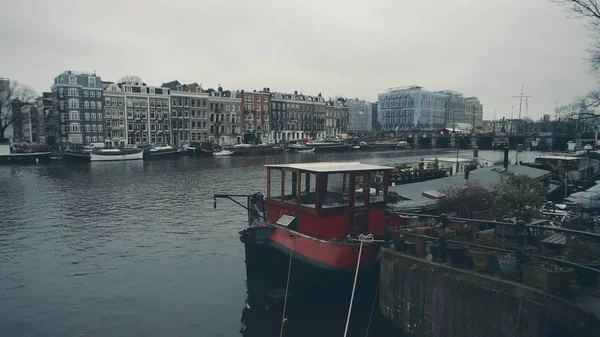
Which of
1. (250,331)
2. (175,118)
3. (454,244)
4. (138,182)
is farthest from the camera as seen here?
(175,118)

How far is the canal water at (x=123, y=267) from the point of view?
12.3 m

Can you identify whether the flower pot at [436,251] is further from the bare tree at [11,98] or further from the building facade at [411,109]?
the building facade at [411,109]

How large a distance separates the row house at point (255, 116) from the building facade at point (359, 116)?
1880 inches

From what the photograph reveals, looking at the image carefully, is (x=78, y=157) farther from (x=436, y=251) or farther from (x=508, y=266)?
(x=508, y=266)

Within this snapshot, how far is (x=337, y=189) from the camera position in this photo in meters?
13.9

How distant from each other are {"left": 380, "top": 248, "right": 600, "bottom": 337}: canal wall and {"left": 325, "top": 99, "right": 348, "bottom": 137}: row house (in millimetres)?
123430

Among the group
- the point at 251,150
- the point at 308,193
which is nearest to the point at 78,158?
the point at 251,150

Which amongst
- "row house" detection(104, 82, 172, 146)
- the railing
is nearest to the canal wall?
the railing

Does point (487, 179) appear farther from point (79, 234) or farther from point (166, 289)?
point (79, 234)

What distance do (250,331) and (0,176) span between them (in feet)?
163

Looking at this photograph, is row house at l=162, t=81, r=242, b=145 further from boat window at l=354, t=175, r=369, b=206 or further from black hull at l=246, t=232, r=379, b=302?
boat window at l=354, t=175, r=369, b=206

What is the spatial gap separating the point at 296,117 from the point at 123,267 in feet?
351

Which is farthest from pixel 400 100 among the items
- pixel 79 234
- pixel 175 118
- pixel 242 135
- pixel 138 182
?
pixel 79 234

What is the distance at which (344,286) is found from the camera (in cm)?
1254
